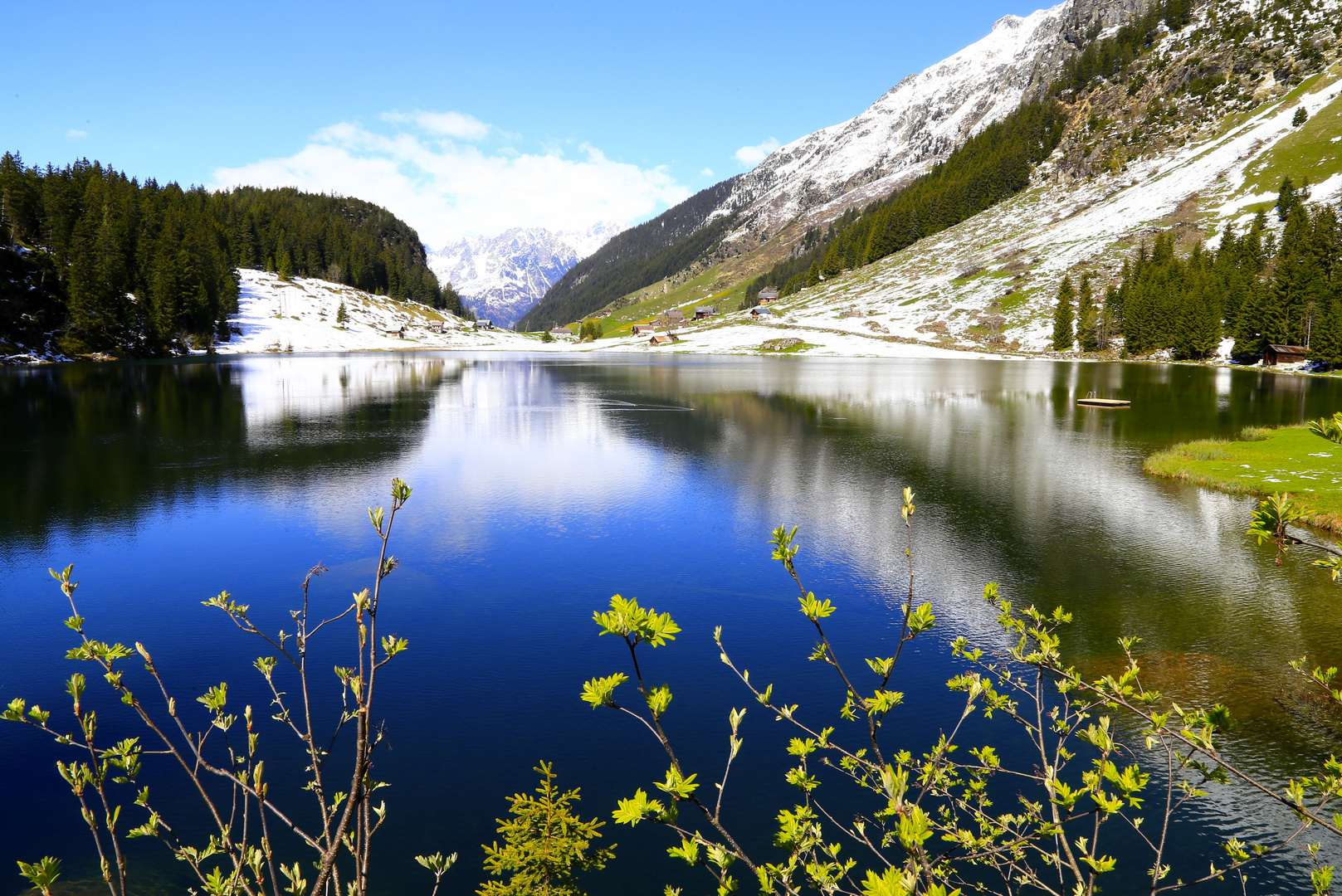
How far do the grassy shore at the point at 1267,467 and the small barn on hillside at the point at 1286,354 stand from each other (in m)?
75.1

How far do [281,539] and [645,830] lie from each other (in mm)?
17828

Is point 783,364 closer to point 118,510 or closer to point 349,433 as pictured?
point 349,433

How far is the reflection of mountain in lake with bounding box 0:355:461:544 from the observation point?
27.5 metres

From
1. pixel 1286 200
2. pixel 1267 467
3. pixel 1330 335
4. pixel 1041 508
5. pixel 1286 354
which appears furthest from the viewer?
pixel 1286 200

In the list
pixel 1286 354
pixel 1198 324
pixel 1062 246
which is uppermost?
pixel 1062 246

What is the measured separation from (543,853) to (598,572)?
11916 mm

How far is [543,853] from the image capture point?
8648mm

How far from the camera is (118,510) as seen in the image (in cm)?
2570

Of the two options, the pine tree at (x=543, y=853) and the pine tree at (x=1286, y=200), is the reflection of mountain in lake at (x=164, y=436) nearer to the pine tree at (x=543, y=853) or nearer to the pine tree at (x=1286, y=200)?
the pine tree at (x=543, y=853)

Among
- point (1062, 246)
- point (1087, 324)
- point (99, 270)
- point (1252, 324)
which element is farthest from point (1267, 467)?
point (1062, 246)

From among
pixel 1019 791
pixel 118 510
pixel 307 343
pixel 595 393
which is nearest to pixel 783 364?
pixel 595 393

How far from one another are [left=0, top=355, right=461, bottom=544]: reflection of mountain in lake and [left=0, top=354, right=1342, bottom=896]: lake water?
12.0 inches

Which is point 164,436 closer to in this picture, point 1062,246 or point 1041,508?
point 1041,508

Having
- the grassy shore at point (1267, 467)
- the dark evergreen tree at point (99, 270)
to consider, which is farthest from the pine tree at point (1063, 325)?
the dark evergreen tree at point (99, 270)
